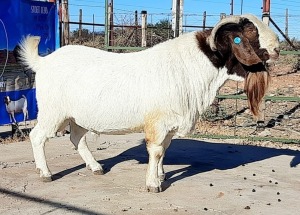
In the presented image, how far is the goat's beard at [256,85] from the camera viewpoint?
6215mm

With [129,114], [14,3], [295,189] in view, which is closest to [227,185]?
[295,189]

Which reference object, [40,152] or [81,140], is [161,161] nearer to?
[81,140]

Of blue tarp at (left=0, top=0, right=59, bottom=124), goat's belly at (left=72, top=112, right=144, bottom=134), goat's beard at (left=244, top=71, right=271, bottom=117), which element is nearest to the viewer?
goat's belly at (left=72, top=112, right=144, bottom=134)

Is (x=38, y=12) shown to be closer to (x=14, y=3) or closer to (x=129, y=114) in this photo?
(x=14, y=3)

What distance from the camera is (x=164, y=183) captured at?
661cm

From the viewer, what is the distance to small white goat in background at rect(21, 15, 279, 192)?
5.96 m

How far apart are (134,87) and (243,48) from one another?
126 cm

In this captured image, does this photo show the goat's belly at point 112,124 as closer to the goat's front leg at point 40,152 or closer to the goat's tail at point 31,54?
the goat's front leg at point 40,152

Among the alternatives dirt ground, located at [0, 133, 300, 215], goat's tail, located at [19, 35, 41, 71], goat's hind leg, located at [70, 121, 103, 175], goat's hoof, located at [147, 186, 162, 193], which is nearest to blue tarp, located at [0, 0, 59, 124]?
dirt ground, located at [0, 133, 300, 215]

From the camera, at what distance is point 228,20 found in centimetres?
606

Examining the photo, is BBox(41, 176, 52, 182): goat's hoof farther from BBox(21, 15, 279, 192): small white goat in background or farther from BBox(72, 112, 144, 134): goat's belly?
BBox(72, 112, 144, 134): goat's belly

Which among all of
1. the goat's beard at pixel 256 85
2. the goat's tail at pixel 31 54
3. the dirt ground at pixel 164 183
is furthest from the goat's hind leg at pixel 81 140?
the goat's beard at pixel 256 85

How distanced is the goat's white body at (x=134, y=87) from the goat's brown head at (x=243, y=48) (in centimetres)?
13

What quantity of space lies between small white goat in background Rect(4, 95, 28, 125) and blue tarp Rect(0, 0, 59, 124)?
0.17 feet
